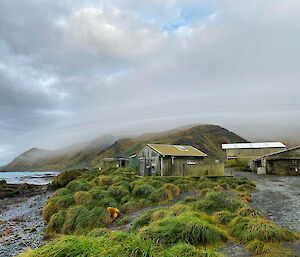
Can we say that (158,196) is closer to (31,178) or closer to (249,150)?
(249,150)

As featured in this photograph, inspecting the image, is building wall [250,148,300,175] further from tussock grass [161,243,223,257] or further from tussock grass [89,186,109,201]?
tussock grass [161,243,223,257]

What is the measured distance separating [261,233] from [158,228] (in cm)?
306

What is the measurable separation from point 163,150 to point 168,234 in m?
17.9

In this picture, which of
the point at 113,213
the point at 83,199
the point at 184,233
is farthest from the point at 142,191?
the point at 184,233

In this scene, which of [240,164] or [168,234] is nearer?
[168,234]

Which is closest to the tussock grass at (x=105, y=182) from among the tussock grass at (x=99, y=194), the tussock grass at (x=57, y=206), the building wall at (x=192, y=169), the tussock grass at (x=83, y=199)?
the tussock grass at (x=99, y=194)

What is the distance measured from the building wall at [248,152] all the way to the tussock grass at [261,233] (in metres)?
45.5

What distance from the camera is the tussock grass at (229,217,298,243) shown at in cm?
595

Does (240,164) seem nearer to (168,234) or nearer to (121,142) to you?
(168,234)

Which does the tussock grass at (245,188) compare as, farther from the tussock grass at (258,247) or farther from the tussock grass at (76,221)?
the tussock grass at (76,221)

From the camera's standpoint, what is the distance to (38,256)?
368cm

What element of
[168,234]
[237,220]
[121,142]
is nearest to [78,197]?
[168,234]

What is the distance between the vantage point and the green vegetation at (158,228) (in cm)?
411

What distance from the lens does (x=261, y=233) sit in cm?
602
